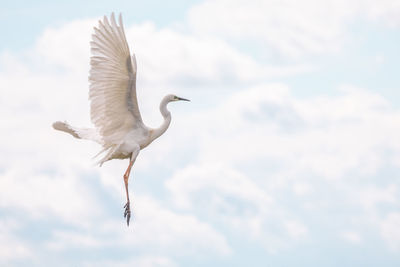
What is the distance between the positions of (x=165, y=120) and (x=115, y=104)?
6.74 feet

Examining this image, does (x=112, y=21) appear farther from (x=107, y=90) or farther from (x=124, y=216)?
(x=124, y=216)

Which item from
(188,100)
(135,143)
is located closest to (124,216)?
(135,143)

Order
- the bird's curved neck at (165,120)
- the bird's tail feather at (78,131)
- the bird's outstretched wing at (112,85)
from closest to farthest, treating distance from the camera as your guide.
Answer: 1. the bird's outstretched wing at (112,85)
2. the bird's tail feather at (78,131)
3. the bird's curved neck at (165,120)

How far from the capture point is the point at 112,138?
25.8 m

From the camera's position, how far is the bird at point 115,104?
24016 millimetres

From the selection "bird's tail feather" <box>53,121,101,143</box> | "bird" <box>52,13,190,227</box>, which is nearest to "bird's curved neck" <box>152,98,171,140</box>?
"bird" <box>52,13,190,227</box>

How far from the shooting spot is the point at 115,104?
25.1 metres

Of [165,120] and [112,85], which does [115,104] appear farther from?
[165,120]

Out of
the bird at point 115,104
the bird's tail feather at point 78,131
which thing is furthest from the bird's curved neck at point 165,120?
the bird's tail feather at point 78,131

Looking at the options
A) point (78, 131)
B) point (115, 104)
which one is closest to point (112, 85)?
point (115, 104)

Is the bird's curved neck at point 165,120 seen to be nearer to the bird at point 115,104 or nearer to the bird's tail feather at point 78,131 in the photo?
the bird at point 115,104

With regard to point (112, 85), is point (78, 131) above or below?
below

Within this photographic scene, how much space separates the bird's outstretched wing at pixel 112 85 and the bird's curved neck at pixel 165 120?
81 cm

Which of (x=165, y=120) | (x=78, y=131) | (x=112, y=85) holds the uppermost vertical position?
(x=165, y=120)
